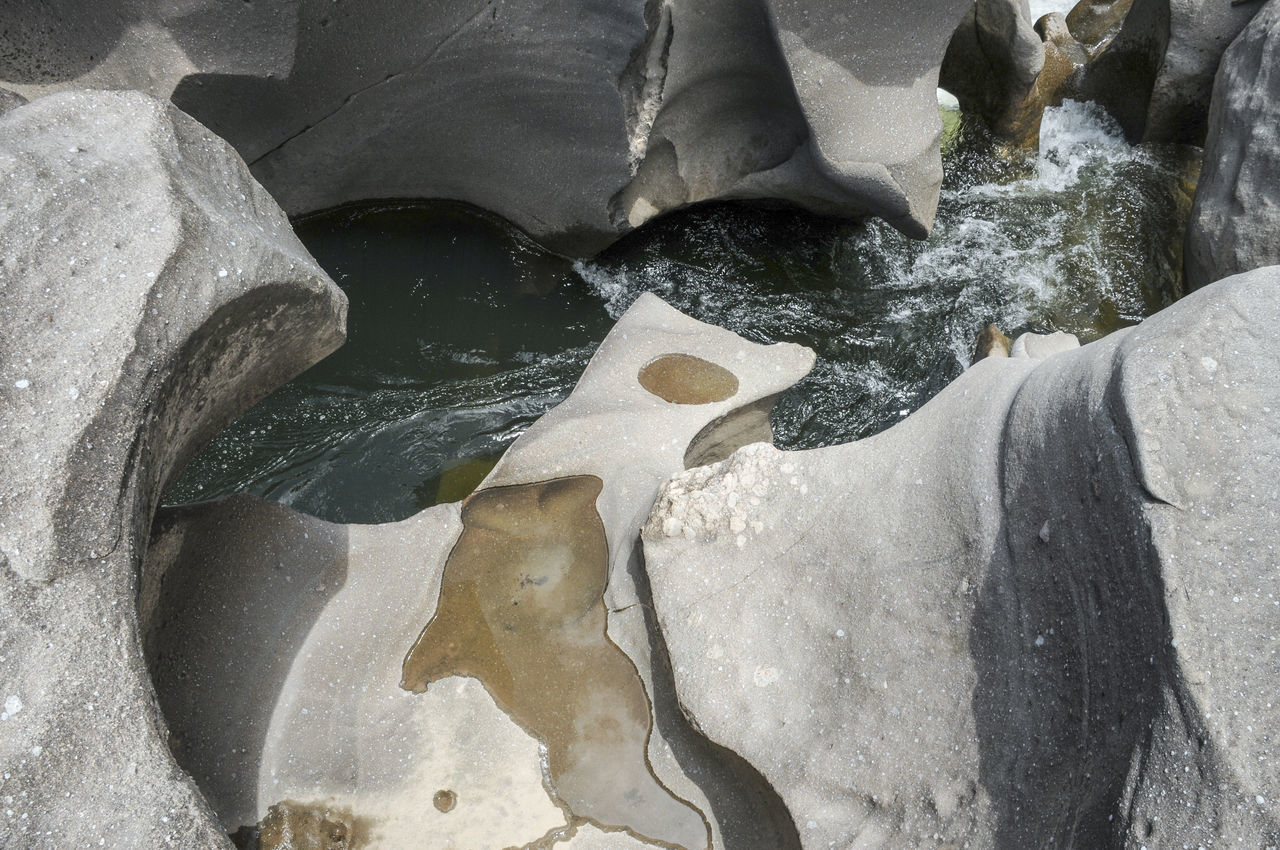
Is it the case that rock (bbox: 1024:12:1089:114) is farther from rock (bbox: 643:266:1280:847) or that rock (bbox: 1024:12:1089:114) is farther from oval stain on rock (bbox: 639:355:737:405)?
rock (bbox: 643:266:1280:847)

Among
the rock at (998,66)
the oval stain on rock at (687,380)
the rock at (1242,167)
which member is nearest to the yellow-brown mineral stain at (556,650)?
the oval stain on rock at (687,380)

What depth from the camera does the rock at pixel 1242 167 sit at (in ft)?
14.2

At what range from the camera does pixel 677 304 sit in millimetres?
4824

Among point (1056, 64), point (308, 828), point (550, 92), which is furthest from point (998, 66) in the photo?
point (308, 828)

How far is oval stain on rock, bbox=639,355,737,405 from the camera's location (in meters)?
3.47

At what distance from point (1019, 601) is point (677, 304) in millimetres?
3147

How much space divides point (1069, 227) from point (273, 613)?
15.4ft

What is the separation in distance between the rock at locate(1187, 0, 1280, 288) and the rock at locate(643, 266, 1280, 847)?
278 cm

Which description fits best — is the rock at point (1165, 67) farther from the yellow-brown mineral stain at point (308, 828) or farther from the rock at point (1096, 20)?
the yellow-brown mineral stain at point (308, 828)

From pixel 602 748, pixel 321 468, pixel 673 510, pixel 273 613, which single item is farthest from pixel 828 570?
pixel 321 468

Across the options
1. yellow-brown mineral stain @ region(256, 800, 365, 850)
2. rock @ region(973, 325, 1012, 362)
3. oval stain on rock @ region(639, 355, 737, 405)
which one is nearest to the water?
rock @ region(973, 325, 1012, 362)

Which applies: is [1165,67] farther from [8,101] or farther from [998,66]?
[8,101]

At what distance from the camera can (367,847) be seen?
224 cm

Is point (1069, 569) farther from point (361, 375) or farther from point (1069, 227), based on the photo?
point (1069, 227)
